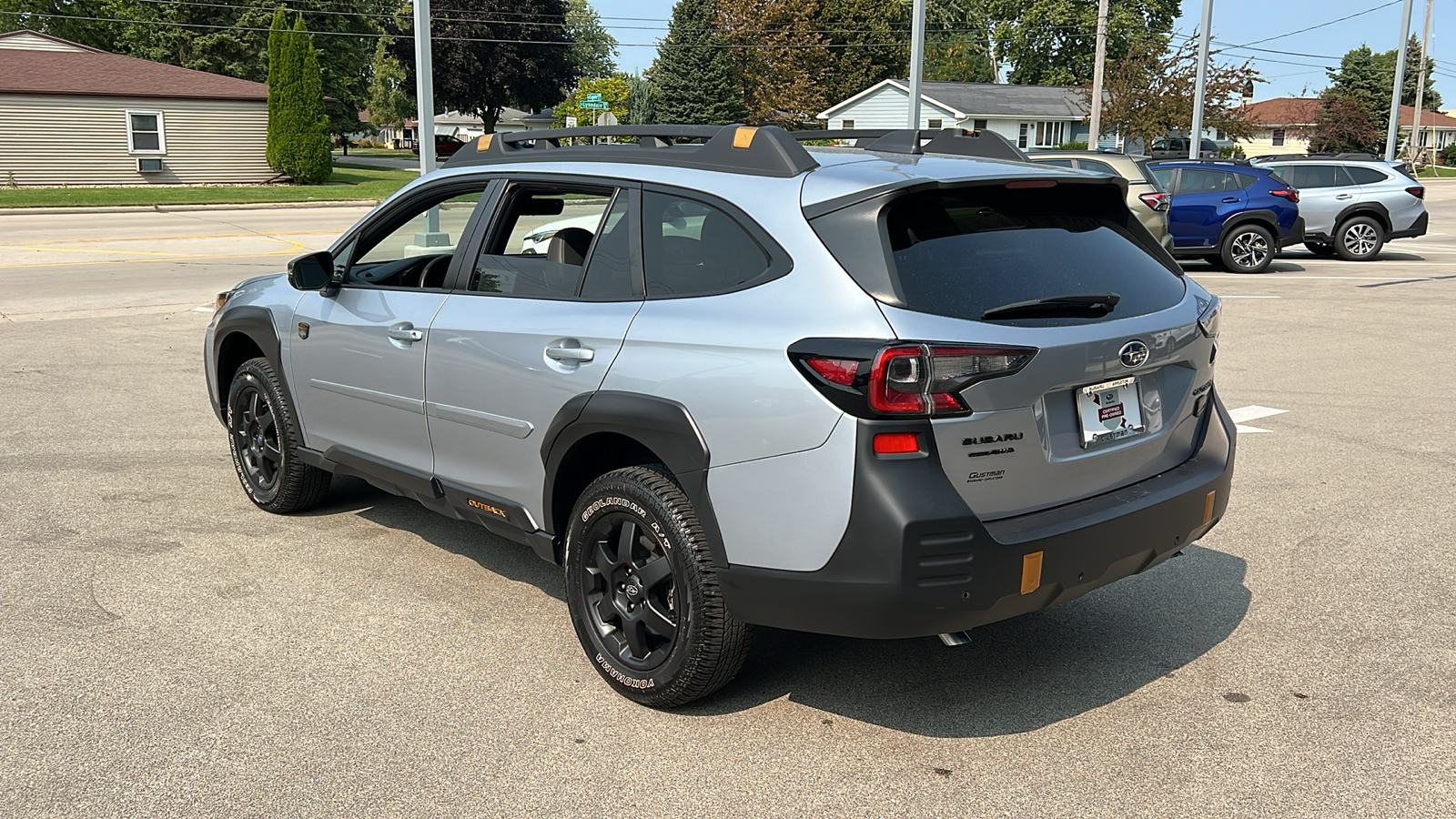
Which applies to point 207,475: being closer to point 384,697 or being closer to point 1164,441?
point 384,697

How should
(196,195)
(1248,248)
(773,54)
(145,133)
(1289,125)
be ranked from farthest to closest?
(1289,125), (773,54), (145,133), (196,195), (1248,248)

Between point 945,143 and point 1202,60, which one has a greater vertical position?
point 1202,60

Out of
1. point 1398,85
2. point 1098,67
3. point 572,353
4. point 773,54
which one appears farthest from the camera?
point 773,54

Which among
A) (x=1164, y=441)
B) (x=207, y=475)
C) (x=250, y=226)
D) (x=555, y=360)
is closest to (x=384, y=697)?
(x=555, y=360)

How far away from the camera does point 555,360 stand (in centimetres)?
400

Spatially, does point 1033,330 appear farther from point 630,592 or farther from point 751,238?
point 630,592

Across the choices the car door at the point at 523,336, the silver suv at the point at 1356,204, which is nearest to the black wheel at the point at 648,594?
the car door at the point at 523,336

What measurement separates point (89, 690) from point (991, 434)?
298 centimetres

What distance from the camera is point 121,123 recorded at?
3697cm

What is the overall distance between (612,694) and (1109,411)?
1.81 meters

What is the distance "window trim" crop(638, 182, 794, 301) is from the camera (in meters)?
3.51

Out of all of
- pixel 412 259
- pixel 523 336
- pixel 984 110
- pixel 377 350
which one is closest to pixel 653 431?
pixel 523 336

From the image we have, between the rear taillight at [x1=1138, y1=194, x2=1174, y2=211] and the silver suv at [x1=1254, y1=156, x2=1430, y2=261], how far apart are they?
17.4 ft

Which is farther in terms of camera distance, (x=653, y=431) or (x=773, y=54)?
(x=773, y=54)
